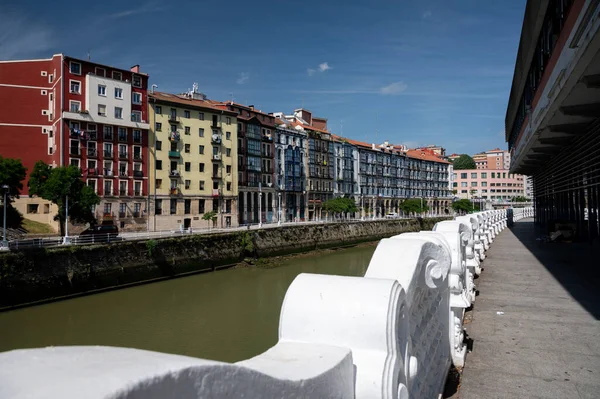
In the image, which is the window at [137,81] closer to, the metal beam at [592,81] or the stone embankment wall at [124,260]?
the stone embankment wall at [124,260]

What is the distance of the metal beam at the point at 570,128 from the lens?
13.3 metres

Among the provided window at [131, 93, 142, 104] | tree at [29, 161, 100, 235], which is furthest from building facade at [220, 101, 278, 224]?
tree at [29, 161, 100, 235]

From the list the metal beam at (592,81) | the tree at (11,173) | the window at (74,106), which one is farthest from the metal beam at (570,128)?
the window at (74,106)

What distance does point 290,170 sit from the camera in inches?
2254

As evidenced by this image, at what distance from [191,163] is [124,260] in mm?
20410

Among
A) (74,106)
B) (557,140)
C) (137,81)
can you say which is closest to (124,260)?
(74,106)

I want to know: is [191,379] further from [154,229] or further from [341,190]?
[341,190]

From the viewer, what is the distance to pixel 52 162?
1415 inches

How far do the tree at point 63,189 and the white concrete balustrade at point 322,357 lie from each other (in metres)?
28.1

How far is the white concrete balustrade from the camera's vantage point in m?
1.07

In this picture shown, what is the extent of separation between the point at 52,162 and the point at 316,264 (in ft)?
74.9

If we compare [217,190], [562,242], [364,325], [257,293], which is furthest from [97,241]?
[364,325]

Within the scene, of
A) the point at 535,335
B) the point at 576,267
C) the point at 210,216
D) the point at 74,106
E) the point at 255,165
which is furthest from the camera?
the point at 255,165

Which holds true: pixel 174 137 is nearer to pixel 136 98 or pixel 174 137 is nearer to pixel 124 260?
pixel 136 98
